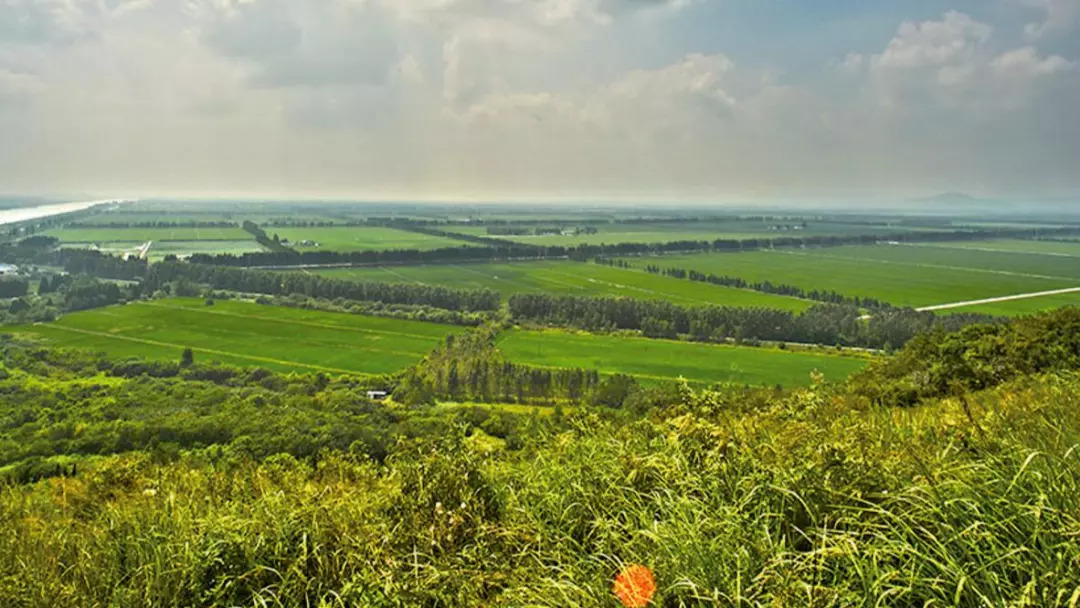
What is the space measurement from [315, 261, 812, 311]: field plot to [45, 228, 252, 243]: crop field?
157ft

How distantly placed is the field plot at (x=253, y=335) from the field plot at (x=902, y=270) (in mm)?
48379

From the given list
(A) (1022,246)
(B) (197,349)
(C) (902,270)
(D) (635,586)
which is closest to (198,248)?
(B) (197,349)

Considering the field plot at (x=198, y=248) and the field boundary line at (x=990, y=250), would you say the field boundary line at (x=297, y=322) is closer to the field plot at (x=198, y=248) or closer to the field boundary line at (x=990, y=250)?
the field plot at (x=198, y=248)

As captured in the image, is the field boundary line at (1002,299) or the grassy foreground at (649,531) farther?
the field boundary line at (1002,299)

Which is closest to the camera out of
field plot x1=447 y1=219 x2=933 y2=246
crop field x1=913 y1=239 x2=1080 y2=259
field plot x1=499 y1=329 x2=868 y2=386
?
field plot x1=499 y1=329 x2=868 y2=386

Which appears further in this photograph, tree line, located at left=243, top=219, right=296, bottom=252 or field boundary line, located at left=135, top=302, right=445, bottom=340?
tree line, located at left=243, top=219, right=296, bottom=252

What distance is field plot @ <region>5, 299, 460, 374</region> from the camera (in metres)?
39.5

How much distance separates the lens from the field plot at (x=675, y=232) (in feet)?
419

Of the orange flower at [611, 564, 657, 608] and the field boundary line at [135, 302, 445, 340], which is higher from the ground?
the orange flower at [611, 564, 657, 608]

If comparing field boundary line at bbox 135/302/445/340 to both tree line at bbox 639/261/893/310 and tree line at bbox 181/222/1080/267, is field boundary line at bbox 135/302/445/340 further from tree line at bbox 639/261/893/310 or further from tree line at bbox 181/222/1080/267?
tree line at bbox 639/261/893/310

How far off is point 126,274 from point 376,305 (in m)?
34.0

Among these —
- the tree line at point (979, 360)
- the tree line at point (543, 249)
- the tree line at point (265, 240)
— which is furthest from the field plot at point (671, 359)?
the tree line at point (265, 240)

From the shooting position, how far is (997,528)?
2.52 metres

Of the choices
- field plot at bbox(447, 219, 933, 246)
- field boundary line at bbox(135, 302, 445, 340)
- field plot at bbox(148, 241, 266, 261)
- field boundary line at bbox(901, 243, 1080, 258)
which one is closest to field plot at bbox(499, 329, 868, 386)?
field boundary line at bbox(135, 302, 445, 340)
